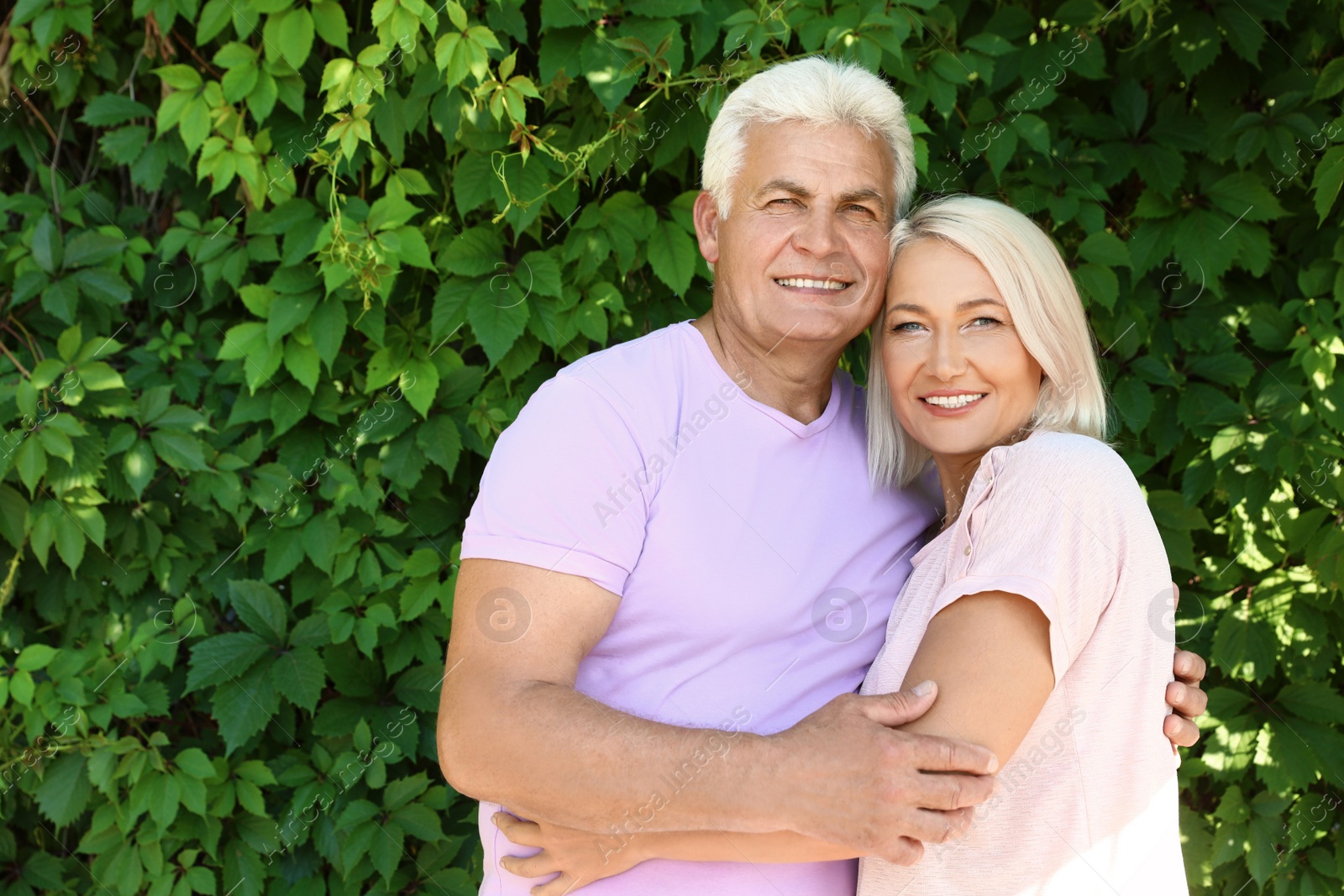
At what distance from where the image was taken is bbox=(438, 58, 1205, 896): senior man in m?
1.35

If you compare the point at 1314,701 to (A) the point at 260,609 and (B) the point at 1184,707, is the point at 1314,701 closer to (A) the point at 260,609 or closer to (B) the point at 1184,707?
(B) the point at 1184,707

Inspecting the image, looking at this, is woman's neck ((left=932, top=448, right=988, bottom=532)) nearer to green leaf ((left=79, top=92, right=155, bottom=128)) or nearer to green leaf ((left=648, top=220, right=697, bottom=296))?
green leaf ((left=648, top=220, right=697, bottom=296))

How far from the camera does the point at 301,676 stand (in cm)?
241

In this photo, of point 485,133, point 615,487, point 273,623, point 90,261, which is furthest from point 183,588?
point 615,487

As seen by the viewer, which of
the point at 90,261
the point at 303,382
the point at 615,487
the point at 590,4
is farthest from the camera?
the point at 90,261

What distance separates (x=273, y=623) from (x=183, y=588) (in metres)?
0.39

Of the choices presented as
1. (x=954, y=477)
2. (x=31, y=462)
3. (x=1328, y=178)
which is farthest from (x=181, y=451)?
(x=1328, y=178)

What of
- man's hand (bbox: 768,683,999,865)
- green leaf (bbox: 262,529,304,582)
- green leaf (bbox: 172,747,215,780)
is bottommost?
green leaf (bbox: 172,747,215,780)

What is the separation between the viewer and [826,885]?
1627mm

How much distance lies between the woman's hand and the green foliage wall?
3.18 feet

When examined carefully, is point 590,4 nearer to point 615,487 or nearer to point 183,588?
point 615,487

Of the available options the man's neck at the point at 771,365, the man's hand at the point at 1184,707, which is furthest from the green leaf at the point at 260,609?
the man's hand at the point at 1184,707

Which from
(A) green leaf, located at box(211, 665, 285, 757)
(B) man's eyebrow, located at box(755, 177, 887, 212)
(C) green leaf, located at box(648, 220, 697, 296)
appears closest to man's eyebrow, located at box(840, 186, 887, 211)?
(B) man's eyebrow, located at box(755, 177, 887, 212)

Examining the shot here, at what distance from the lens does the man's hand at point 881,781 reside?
1.30 meters
